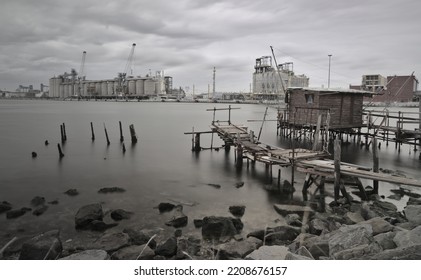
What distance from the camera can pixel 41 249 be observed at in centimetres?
762

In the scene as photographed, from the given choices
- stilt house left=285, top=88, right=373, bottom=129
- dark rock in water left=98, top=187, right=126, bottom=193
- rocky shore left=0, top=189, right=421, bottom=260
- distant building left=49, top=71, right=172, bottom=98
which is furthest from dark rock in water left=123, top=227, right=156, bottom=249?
distant building left=49, top=71, right=172, bottom=98

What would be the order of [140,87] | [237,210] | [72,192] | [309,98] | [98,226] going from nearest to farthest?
[98,226] → [237,210] → [72,192] → [309,98] → [140,87]

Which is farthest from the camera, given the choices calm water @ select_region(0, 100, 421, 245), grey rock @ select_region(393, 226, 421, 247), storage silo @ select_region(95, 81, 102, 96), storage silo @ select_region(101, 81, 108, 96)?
storage silo @ select_region(101, 81, 108, 96)

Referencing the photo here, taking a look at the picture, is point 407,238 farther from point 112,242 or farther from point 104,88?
point 104,88

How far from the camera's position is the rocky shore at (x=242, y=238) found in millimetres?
6867

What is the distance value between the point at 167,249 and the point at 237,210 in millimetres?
4288

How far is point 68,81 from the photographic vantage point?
12119 cm

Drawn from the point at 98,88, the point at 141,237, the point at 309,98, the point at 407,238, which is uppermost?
the point at 98,88

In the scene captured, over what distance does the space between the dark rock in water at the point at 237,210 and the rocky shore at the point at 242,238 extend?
4 centimetres

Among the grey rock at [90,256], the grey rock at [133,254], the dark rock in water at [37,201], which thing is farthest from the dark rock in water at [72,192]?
the grey rock at [90,256]

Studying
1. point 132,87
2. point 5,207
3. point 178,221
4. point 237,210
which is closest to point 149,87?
point 132,87

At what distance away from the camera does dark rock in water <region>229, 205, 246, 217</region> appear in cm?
1168

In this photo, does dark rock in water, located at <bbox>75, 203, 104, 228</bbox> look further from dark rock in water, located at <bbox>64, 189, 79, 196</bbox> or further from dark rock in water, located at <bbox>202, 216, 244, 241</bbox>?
dark rock in water, located at <bbox>202, 216, 244, 241</bbox>

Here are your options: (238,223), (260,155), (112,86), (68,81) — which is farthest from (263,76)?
(112,86)
